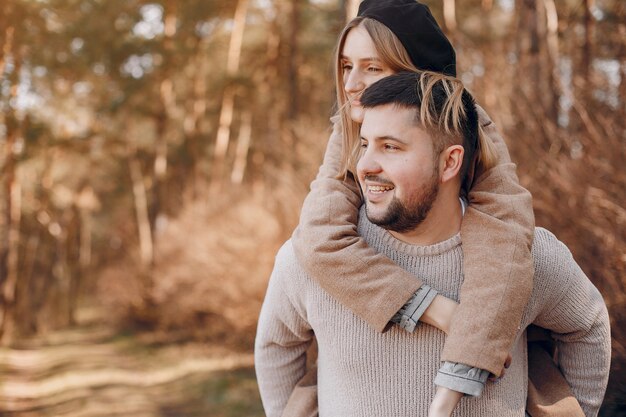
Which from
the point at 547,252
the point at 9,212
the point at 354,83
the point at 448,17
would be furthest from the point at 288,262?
the point at 9,212

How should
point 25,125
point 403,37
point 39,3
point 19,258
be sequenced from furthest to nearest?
point 19,258
point 25,125
point 39,3
point 403,37

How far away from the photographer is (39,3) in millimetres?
14891

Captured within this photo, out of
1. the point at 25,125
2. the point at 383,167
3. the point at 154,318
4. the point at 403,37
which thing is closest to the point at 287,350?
the point at 383,167

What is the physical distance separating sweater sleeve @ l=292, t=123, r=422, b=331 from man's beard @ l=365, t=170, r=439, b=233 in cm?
12

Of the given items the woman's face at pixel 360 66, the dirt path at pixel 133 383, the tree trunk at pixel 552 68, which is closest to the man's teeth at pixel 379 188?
the woman's face at pixel 360 66

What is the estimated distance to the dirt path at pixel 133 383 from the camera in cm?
1133

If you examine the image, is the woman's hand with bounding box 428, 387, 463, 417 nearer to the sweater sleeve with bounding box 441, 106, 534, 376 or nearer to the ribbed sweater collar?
the sweater sleeve with bounding box 441, 106, 534, 376

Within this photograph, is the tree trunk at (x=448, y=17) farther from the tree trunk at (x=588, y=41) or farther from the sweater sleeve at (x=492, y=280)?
the sweater sleeve at (x=492, y=280)

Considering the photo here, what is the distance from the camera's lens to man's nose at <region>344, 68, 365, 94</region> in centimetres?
262

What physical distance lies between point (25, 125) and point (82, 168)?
1004 cm

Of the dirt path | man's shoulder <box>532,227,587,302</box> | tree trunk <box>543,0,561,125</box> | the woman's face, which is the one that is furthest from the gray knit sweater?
the dirt path

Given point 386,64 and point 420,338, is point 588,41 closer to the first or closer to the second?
point 386,64

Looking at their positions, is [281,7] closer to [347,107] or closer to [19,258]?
[19,258]

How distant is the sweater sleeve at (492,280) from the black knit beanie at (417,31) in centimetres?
53
